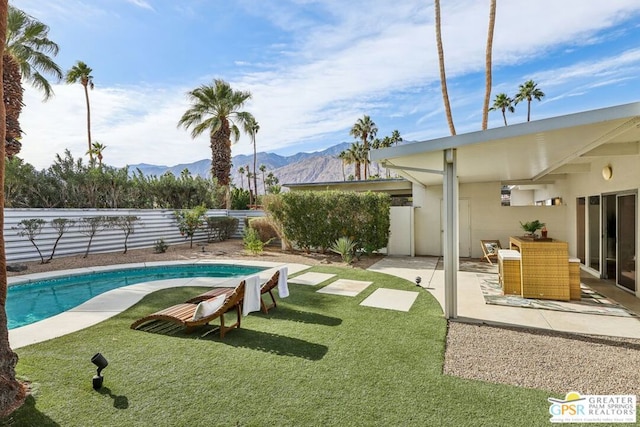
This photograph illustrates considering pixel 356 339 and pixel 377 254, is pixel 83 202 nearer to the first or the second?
pixel 377 254

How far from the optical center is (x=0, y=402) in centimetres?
293

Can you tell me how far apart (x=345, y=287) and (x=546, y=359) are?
14.4ft

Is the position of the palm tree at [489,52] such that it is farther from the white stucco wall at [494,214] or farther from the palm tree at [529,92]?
the palm tree at [529,92]

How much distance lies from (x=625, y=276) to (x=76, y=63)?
34323 mm

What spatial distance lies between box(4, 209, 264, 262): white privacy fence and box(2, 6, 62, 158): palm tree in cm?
477

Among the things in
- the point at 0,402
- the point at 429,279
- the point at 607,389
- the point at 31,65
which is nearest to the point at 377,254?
the point at 429,279

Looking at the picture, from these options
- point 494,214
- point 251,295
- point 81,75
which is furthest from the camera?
point 81,75

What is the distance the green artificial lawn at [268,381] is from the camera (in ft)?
9.56

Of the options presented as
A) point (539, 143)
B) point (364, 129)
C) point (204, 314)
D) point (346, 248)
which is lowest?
point (204, 314)

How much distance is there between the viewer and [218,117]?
20.7 meters

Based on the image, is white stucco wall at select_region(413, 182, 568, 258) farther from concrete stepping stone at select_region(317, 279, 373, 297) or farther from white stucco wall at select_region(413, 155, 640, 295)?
concrete stepping stone at select_region(317, 279, 373, 297)

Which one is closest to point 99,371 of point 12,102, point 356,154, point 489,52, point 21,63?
point 489,52

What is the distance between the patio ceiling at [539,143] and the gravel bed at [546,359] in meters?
2.85

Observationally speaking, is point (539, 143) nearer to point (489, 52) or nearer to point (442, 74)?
point (489, 52)
